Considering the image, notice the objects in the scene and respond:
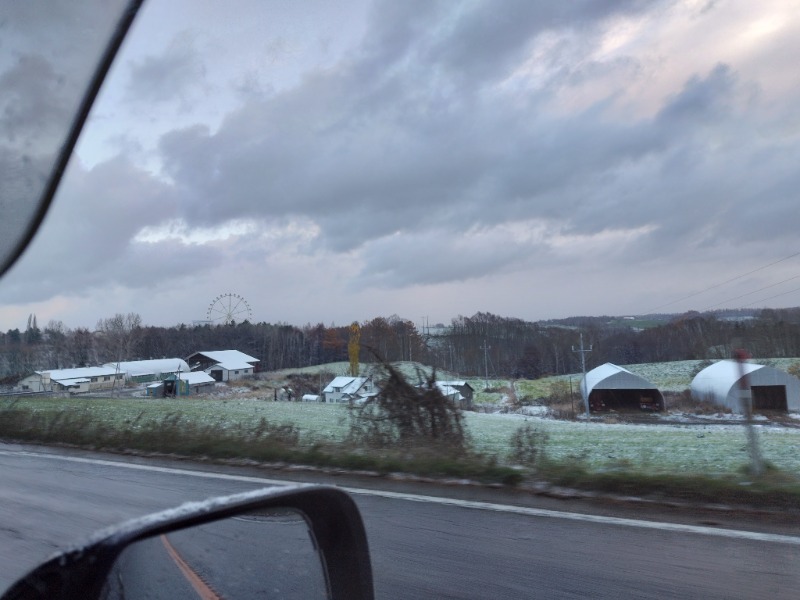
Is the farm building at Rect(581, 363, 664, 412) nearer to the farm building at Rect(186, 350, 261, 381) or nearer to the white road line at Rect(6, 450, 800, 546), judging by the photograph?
the white road line at Rect(6, 450, 800, 546)

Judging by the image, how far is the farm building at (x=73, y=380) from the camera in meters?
18.5

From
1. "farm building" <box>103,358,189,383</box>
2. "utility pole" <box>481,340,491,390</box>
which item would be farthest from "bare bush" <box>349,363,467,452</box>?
"farm building" <box>103,358,189,383</box>

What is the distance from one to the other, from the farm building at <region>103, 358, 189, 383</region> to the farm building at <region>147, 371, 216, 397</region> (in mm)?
278

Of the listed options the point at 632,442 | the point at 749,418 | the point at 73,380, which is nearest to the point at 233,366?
the point at 73,380

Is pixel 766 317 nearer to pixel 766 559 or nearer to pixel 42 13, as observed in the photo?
pixel 766 559

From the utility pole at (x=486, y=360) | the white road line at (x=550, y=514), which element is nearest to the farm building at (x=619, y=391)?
the utility pole at (x=486, y=360)

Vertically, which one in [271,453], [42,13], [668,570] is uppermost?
[42,13]

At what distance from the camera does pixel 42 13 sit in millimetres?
3691

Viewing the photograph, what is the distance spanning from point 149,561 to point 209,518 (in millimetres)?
170

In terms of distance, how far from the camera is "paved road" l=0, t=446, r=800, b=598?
385 centimetres

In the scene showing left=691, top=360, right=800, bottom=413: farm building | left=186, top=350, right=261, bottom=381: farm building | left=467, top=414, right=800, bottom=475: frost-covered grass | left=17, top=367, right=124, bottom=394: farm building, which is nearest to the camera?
left=467, top=414, right=800, bottom=475: frost-covered grass

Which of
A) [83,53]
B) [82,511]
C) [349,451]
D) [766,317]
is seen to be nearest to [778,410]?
[766,317]

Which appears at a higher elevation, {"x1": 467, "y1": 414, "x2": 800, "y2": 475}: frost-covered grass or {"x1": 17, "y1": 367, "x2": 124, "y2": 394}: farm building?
{"x1": 17, "y1": 367, "x2": 124, "y2": 394}: farm building

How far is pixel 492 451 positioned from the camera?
8617 mm
